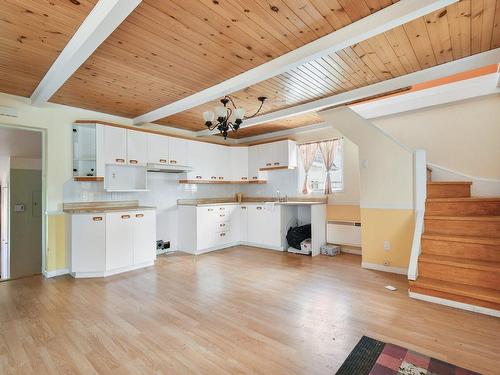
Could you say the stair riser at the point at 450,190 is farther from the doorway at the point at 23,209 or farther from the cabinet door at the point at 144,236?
the doorway at the point at 23,209

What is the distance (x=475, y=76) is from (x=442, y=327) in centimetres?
340

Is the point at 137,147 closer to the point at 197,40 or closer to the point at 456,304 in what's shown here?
the point at 197,40

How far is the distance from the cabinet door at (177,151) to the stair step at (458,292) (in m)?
3.99

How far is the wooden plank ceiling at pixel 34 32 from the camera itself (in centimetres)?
189

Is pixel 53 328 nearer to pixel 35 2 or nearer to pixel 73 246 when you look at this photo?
pixel 73 246

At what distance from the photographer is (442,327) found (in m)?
2.17

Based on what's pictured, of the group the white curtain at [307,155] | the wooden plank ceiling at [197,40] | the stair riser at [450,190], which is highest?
the wooden plank ceiling at [197,40]

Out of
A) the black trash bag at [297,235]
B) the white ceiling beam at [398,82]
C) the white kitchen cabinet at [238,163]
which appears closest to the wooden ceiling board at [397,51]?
the white ceiling beam at [398,82]

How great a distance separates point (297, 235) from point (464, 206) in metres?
2.51

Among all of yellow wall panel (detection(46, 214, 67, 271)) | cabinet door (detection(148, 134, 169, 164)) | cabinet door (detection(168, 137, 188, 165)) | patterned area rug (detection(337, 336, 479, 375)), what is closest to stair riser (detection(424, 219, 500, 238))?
patterned area rug (detection(337, 336, 479, 375))

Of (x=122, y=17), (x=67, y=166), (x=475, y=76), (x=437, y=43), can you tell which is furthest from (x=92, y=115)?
(x=475, y=76)

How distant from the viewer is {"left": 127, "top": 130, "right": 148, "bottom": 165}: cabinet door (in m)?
4.20

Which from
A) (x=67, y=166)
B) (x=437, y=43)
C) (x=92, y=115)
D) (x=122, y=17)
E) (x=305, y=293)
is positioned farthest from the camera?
(x=92, y=115)

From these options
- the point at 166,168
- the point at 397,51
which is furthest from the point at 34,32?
the point at 397,51
